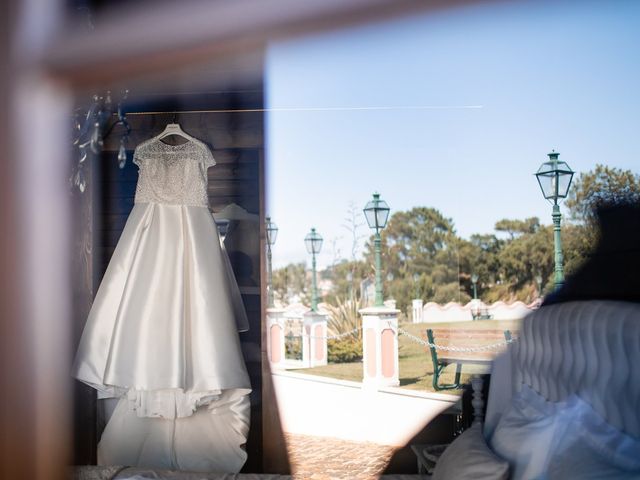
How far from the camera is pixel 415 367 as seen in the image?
11.9ft

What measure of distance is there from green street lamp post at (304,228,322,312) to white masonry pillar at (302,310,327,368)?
58 millimetres

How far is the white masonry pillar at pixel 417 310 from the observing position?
145 inches

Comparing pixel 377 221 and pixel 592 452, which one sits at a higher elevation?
pixel 377 221

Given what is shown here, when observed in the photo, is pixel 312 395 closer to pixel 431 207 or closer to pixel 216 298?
pixel 216 298

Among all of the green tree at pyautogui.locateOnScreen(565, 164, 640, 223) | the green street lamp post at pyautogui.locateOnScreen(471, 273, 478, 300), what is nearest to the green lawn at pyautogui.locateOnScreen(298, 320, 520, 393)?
the green street lamp post at pyautogui.locateOnScreen(471, 273, 478, 300)

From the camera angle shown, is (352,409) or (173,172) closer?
(173,172)

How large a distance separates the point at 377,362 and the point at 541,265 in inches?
44.1

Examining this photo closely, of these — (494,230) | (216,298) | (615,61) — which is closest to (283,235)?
(216,298)

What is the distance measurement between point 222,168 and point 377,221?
101 centimetres

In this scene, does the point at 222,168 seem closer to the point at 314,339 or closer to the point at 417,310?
the point at 314,339

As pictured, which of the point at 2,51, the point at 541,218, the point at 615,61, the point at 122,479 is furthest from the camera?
the point at 541,218

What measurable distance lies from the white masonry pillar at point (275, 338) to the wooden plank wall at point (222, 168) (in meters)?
0.08

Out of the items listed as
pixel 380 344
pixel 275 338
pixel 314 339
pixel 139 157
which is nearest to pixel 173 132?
pixel 139 157

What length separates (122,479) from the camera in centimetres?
189
